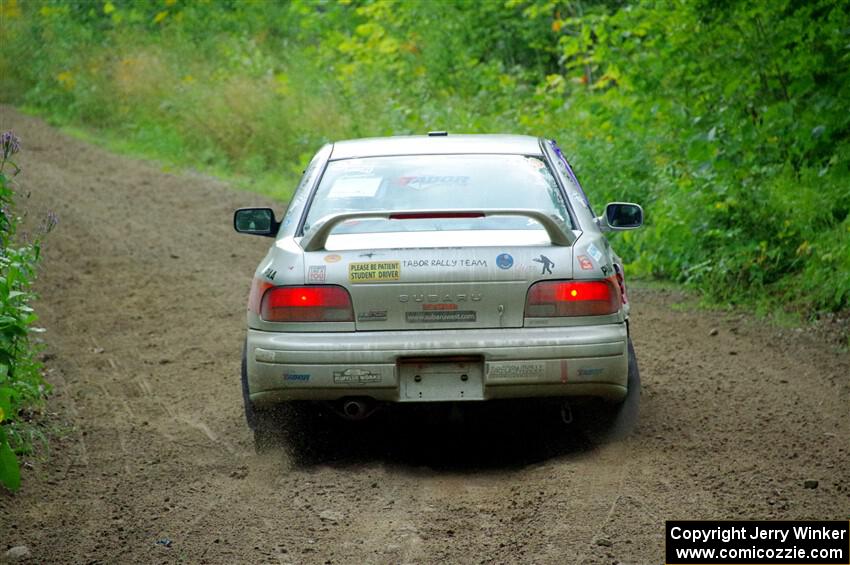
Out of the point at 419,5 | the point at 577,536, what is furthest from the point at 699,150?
the point at 419,5

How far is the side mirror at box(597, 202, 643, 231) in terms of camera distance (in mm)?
6156

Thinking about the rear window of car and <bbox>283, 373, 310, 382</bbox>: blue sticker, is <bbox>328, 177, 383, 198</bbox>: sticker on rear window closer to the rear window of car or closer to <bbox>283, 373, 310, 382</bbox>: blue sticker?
the rear window of car

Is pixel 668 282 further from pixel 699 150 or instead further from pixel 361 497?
pixel 361 497

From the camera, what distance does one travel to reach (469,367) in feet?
16.8

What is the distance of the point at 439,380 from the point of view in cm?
514

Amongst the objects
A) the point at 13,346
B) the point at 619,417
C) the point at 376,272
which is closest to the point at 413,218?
the point at 376,272

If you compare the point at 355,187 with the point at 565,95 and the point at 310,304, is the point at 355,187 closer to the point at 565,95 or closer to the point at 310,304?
the point at 310,304

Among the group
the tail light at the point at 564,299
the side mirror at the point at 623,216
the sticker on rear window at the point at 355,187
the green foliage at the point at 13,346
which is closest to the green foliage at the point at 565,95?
the side mirror at the point at 623,216

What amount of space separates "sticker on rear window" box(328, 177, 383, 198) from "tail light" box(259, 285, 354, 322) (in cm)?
84

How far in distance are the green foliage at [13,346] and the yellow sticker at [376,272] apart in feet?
4.97

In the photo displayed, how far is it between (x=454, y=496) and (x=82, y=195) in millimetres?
11381

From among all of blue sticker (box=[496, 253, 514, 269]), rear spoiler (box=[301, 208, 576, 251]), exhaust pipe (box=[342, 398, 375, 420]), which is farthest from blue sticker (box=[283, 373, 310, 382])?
blue sticker (box=[496, 253, 514, 269])
